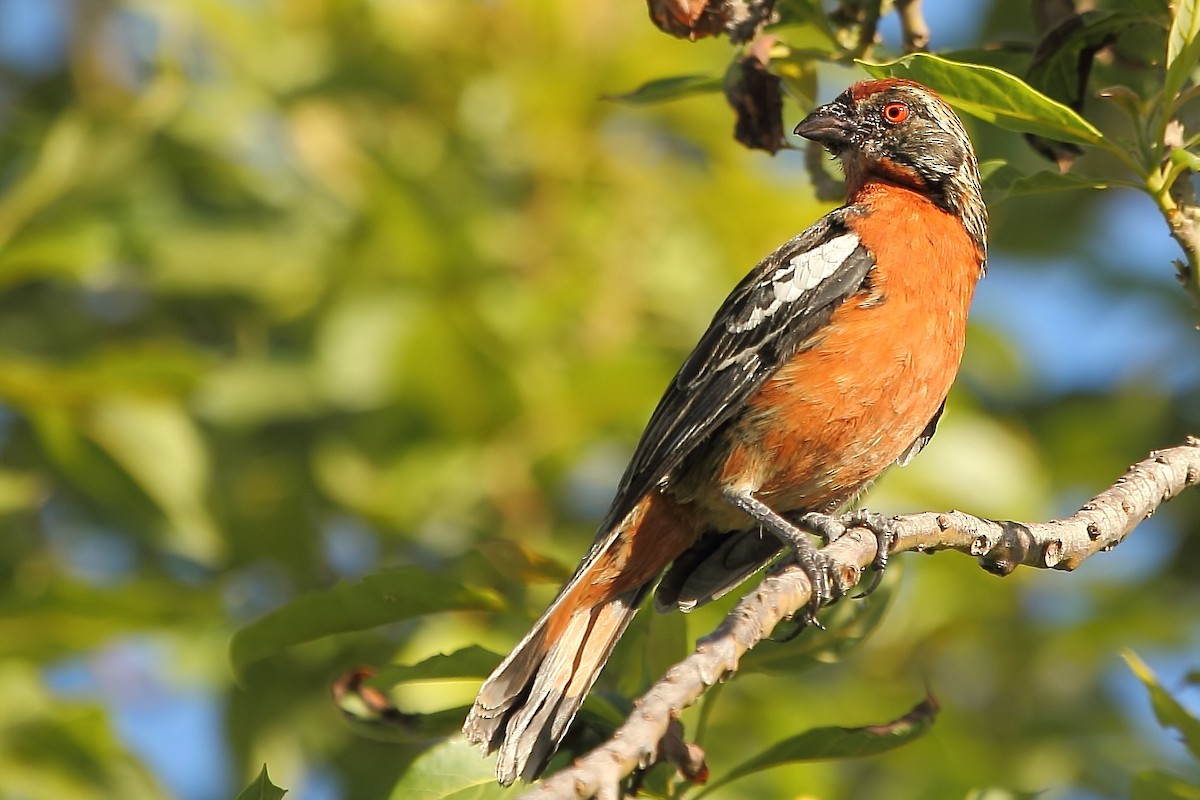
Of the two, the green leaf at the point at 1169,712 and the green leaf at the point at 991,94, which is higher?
the green leaf at the point at 991,94

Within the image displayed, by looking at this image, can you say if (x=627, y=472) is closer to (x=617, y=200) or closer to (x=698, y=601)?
(x=698, y=601)

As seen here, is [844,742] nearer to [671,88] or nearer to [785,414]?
[785,414]

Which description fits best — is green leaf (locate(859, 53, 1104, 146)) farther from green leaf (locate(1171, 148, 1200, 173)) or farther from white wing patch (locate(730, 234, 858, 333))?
white wing patch (locate(730, 234, 858, 333))

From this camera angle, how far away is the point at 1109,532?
11.0 ft

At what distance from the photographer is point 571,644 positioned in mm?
4238

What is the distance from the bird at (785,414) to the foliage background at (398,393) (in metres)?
0.52

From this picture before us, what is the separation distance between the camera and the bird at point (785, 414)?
14.8ft

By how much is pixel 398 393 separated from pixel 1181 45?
3423mm

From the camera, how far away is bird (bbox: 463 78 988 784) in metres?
4.50

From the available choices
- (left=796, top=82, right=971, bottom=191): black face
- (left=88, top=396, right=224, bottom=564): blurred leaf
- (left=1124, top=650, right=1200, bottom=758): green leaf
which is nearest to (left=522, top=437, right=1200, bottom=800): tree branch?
(left=1124, top=650, right=1200, bottom=758): green leaf

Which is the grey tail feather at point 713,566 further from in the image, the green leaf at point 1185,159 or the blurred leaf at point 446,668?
the green leaf at point 1185,159

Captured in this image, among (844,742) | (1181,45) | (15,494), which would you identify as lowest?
(15,494)

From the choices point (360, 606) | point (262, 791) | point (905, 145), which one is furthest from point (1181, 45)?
point (262, 791)

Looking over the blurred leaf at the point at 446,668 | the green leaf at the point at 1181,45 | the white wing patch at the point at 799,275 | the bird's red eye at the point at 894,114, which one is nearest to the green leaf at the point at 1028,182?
the green leaf at the point at 1181,45
